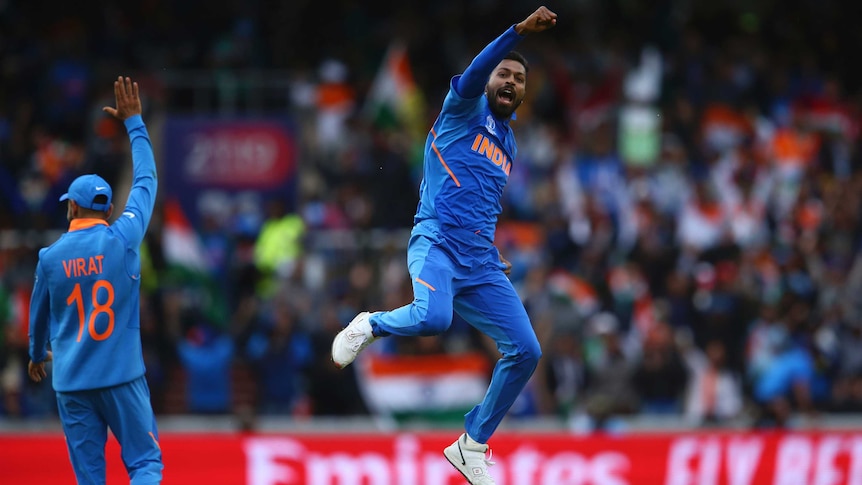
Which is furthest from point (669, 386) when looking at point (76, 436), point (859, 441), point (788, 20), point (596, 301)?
point (788, 20)

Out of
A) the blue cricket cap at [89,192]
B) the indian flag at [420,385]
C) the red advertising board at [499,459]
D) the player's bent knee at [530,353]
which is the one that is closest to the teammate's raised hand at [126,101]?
the blue cricket cap at [89,192]

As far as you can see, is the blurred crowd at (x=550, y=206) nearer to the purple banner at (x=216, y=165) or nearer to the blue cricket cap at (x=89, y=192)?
the purple banner at (x=216, y=165)

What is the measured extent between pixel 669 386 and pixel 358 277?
3.71 meters

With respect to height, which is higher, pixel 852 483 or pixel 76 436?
pixel 76 436

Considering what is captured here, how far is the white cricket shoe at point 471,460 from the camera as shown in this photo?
28.5 ft

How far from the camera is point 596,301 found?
50.2ft

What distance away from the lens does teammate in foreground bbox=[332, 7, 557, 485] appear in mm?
8234

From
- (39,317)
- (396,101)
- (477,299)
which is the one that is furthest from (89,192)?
(396,101)

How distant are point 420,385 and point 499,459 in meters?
2.27

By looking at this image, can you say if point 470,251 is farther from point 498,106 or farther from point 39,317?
point 39,317

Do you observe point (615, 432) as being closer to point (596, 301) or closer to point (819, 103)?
A: point (596, 301)

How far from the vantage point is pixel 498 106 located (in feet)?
27.5

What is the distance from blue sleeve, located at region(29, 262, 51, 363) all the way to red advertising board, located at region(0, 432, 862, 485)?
3497 millimetres

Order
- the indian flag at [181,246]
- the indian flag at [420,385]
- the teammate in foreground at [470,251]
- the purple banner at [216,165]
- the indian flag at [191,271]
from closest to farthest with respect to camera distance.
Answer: the teammate in foreground at [470,251]
the indian flag at [420,385]
the indian flag at [191,271]
the indian flag at [181,246]
the purple banner at [216,165]
